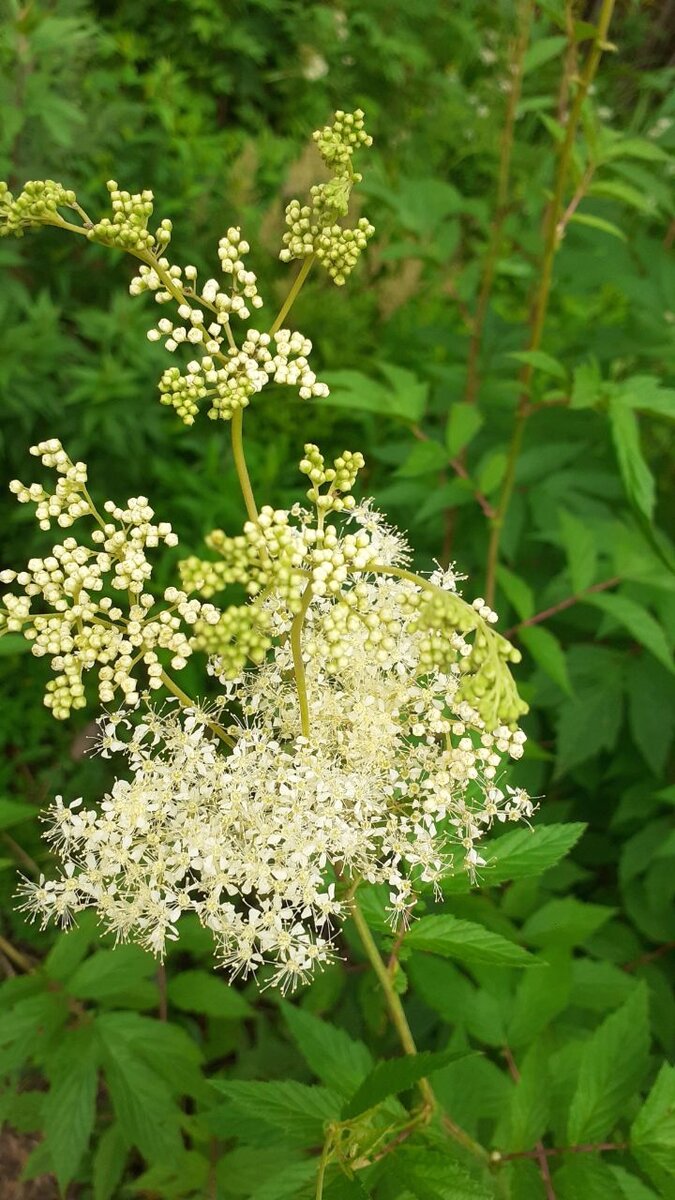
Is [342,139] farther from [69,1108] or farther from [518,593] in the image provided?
[69,1108]

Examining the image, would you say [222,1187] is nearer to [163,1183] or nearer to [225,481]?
[163,1183]

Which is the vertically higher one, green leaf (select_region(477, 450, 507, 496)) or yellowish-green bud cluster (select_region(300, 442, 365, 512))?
yellowish-green bud cluster (select_region(300, 442, 365, 512))

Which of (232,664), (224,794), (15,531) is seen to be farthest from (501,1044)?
(15,531)

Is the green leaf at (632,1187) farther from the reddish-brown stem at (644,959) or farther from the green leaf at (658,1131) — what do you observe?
the reddish-brown stem at (644,959)

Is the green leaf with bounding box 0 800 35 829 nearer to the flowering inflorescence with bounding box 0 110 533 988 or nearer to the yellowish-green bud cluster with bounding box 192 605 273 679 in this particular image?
the flowering inflorescence with bounding box 0 110 533 988

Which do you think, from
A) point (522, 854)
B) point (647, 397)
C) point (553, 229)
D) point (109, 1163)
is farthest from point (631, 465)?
point (109, 1163)

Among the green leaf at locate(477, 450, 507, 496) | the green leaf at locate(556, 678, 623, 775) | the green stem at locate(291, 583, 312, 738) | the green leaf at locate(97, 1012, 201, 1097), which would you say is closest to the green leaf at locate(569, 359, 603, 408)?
the green leaf at locate(477, 450, 507, 496)

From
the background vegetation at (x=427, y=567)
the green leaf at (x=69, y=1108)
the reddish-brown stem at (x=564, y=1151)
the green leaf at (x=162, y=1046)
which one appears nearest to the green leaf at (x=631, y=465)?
the background vegetation at (x=427, y=567)
